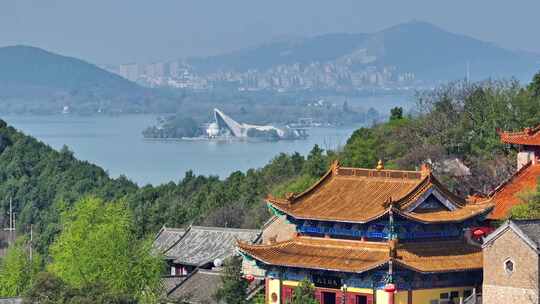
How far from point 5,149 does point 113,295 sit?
215 ft

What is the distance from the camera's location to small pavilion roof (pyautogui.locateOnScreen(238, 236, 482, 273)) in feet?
107

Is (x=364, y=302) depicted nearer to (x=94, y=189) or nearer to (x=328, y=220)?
(x=328, y=220)

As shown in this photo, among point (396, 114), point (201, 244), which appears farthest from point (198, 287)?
point (396, 114)

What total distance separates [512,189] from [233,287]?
7.38 meters

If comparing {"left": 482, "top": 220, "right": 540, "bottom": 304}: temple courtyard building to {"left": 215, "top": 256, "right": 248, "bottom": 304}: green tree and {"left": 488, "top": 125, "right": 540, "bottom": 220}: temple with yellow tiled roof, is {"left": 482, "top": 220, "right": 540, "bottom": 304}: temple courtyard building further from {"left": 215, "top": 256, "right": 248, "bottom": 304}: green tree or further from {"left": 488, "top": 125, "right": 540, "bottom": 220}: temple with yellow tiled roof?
{"left": 215, "top": 256, "right": 248, "bottom": 304}: green tree

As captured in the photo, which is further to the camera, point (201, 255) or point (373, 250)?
point (201, 255)

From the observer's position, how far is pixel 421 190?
33156mm

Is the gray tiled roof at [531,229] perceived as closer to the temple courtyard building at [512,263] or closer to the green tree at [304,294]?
the temple courtyard building at [512,263]

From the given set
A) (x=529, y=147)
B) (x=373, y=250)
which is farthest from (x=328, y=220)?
(x=529, y=147)

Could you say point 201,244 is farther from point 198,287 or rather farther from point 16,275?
point 198,287

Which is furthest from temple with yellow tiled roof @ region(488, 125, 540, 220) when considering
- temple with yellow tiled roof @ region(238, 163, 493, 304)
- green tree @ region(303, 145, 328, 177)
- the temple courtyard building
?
green tree @ region(303, 145, 328, 177)

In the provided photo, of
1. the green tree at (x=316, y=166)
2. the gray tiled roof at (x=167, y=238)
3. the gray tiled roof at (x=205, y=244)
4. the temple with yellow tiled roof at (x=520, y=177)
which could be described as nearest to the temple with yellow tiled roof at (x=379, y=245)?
the temple with yellow tiled roof at (x=520, y=177)

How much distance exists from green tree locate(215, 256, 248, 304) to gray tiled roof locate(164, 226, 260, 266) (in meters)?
6.43

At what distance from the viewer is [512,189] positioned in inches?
1478
